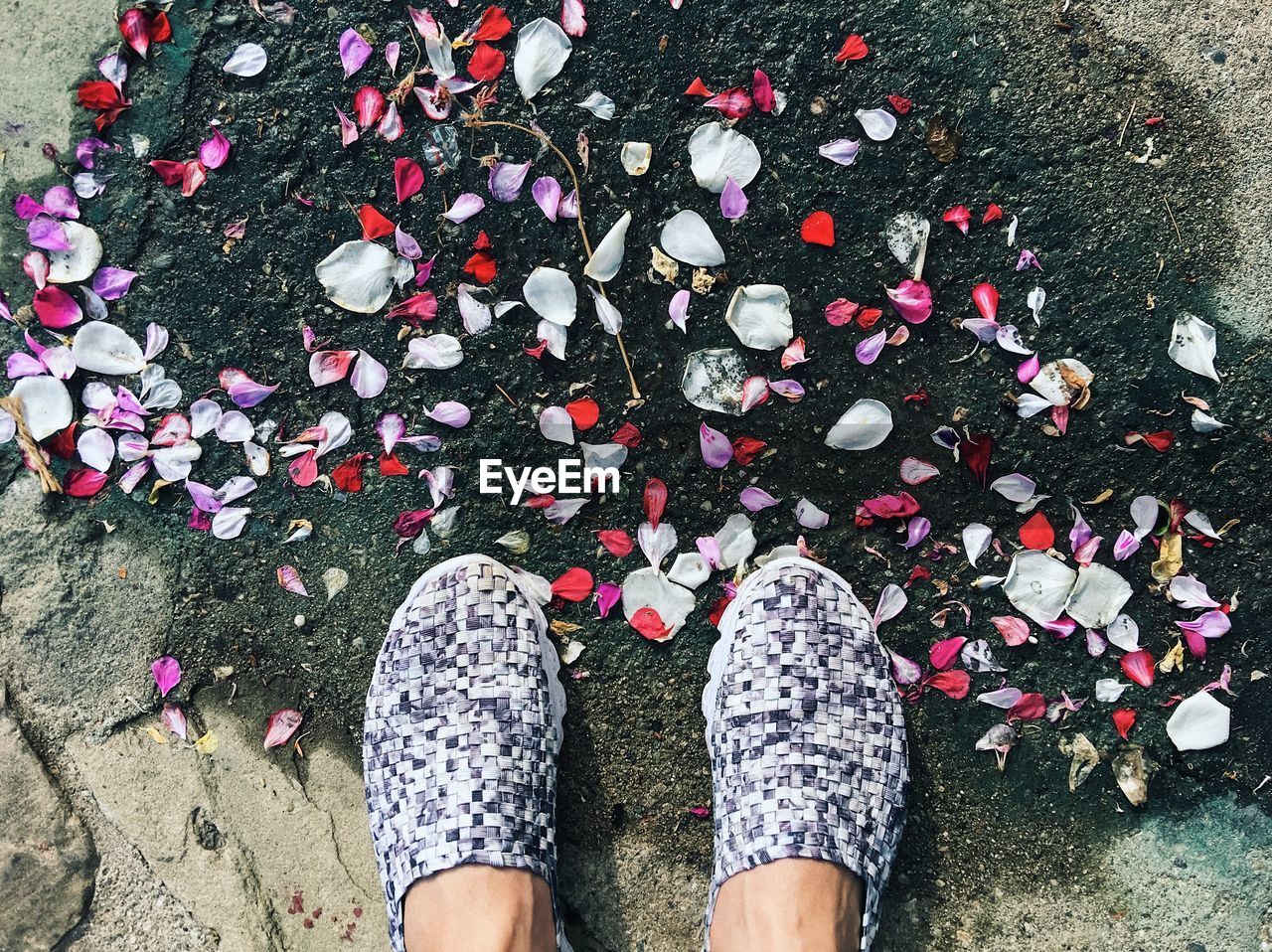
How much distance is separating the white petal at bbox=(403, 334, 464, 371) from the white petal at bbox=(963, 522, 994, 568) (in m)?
1.13

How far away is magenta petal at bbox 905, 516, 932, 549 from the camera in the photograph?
5.44 feet

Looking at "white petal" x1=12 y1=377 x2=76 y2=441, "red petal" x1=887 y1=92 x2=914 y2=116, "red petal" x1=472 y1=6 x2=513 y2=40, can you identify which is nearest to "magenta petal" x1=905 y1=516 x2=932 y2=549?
"red petal" x1=887 y1=92 x2=914 y2=116

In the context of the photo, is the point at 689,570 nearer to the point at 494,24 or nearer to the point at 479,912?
the point at 479,912

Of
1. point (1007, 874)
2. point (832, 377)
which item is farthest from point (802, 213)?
point (1007, 874)

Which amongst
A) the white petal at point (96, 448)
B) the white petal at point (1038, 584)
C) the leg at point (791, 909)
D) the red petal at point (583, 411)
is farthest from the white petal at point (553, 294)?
the leg at point (791, 909)

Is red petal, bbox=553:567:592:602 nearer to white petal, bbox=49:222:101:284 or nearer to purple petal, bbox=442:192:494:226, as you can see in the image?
purple petal, bbox=442:192:494:226

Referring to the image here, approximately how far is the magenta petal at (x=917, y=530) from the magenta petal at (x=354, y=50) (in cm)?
150

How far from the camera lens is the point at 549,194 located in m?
1.65

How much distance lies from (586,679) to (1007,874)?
3.24 feet

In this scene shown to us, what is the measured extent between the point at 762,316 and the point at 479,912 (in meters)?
1.31

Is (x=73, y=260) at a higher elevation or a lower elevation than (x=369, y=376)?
higher

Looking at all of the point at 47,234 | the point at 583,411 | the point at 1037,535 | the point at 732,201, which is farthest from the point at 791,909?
the point at 47,234

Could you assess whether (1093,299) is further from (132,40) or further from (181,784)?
(181,784)

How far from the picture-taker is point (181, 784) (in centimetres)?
174
